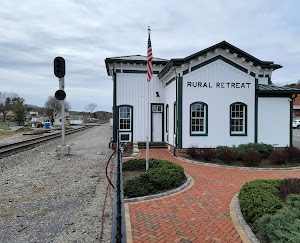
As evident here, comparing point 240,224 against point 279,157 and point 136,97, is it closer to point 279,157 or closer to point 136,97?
point 279,157

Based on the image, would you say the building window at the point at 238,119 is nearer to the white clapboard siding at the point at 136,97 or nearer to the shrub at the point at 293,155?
the shrub at the point at 293,155

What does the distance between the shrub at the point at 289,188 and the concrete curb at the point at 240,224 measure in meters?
1.02

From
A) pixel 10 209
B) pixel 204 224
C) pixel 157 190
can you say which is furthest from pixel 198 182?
pixel 10 209

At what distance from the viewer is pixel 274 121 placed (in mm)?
13055

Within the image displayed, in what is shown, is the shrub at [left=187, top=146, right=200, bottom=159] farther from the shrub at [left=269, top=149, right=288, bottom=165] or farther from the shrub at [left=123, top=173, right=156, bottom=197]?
the shrub at [left=123, top=173, right=156, bottom=197]

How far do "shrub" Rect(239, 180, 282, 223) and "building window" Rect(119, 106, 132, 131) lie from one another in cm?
1062

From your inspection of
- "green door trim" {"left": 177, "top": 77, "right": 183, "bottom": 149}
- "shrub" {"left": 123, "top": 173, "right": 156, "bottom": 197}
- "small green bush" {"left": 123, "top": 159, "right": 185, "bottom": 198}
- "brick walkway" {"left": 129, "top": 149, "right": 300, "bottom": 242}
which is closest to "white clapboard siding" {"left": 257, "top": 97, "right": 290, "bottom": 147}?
"green door trim" {"left": 177, "top": 77, "right": 183, "bottom": 149}

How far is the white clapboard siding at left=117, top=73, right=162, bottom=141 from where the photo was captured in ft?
50.4

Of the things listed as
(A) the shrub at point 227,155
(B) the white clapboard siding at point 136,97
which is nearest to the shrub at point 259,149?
(A) the shrub at point 227,155

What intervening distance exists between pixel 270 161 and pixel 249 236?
7.67 meters

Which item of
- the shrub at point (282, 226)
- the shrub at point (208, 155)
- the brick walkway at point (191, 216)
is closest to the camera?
the shrub at point (282, 226)

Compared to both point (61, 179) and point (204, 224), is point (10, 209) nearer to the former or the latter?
point (61, 179)

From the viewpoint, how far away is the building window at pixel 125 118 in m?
15.5

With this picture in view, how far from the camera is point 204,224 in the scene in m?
4.57
